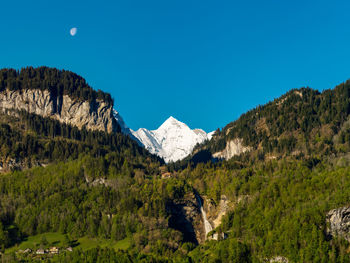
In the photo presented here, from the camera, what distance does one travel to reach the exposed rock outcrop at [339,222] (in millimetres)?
192125

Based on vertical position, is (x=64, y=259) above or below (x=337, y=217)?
below

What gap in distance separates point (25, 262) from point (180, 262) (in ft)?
237

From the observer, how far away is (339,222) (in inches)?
7618

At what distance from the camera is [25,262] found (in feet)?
655

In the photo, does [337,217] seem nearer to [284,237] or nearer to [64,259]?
[284,237]

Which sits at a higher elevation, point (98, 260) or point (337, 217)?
point (337, 217)

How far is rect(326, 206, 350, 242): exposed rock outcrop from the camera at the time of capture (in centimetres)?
19212

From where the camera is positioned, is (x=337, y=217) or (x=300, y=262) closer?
(x=300, y=262)

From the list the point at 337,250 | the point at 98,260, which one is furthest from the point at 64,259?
the point at 337,250

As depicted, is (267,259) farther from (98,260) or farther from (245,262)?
(98,260)

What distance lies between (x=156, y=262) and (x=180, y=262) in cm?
1079

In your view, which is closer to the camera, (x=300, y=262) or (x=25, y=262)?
(x=300, y=262)

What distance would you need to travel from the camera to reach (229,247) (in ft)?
653

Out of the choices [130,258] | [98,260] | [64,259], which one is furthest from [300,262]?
[64,259]
